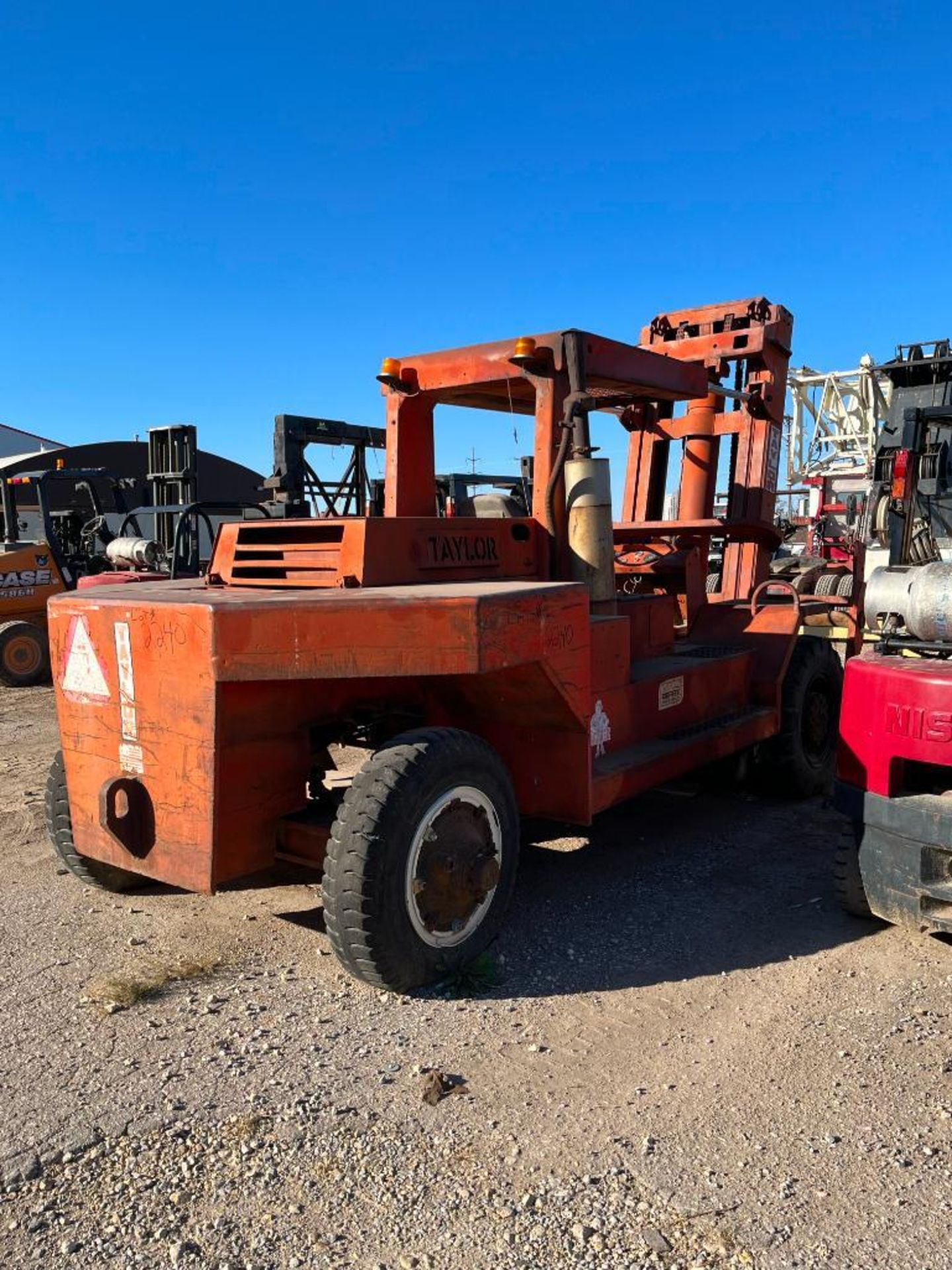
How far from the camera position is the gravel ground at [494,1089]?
2.56 meters

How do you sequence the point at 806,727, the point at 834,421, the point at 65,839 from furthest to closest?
the point at 834,421
the point at 806,727
the point at 65,839

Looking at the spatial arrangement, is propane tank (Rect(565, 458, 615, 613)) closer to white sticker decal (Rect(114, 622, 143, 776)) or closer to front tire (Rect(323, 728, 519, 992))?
front tire (Rect(323, 728, 519, 992))

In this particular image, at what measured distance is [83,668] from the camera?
4195 mm

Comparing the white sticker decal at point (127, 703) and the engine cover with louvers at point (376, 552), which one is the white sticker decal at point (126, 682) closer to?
the white sticker decal at point (127, 703)

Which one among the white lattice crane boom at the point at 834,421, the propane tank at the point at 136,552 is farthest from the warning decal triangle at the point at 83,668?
the white lattice crane boom at the point at 834,421

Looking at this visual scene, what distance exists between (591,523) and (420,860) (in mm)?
1801

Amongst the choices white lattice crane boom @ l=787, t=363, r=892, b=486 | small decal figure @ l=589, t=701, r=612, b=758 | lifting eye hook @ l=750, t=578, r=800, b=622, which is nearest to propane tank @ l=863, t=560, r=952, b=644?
small decal figure @ l=589, t=701, r=612, b=758

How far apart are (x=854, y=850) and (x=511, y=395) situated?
2693 millimetres

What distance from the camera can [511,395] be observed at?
521 centimetres

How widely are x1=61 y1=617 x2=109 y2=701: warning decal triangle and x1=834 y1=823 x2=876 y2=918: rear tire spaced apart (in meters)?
3.11

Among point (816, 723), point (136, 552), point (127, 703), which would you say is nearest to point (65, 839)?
point (127, 703)

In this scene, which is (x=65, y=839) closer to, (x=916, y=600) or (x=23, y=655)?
(x=916, y=600)

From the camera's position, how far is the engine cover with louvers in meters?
4.19

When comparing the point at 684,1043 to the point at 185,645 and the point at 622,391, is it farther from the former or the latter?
the point at 622,391
